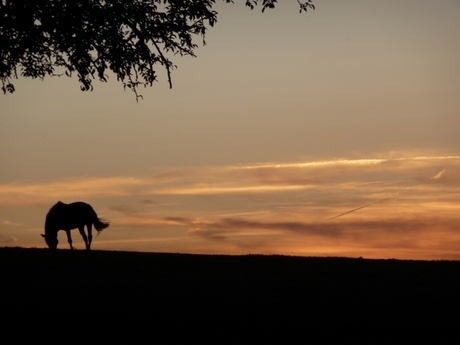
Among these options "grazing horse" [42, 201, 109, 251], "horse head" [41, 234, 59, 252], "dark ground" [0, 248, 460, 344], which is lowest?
"dark ground" [0, 248, 460, 344]

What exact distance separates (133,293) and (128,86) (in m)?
5.65

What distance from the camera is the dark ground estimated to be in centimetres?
1134

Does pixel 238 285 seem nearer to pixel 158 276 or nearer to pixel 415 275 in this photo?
pixel 158 276

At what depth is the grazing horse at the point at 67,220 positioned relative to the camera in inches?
1150

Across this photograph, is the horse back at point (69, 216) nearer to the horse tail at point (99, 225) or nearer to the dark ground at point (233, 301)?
the horse tail at point (99, 225)

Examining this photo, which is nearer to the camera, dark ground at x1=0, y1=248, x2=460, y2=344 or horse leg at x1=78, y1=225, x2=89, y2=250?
dark ground at x1=0, y1=248, x2=460, y2=344

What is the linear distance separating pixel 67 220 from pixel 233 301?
16.8m

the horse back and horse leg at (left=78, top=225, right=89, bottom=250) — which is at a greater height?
the horse back

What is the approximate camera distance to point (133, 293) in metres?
15.2

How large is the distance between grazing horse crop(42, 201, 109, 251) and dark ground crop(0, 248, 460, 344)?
7524mm

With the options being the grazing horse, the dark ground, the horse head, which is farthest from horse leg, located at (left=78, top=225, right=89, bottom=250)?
the dark ground

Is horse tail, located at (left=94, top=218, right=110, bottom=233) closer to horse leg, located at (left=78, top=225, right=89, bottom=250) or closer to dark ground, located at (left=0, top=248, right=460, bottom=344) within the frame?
horse leg, located at (left=78, top=225, right=89, bottom=250)

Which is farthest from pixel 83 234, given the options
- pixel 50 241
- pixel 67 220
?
pixel 50 241

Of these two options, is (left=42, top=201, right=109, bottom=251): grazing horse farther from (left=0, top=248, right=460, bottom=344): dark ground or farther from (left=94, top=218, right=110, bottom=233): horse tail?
(left=0, top=248, right=460, bottom=344): dark ground
